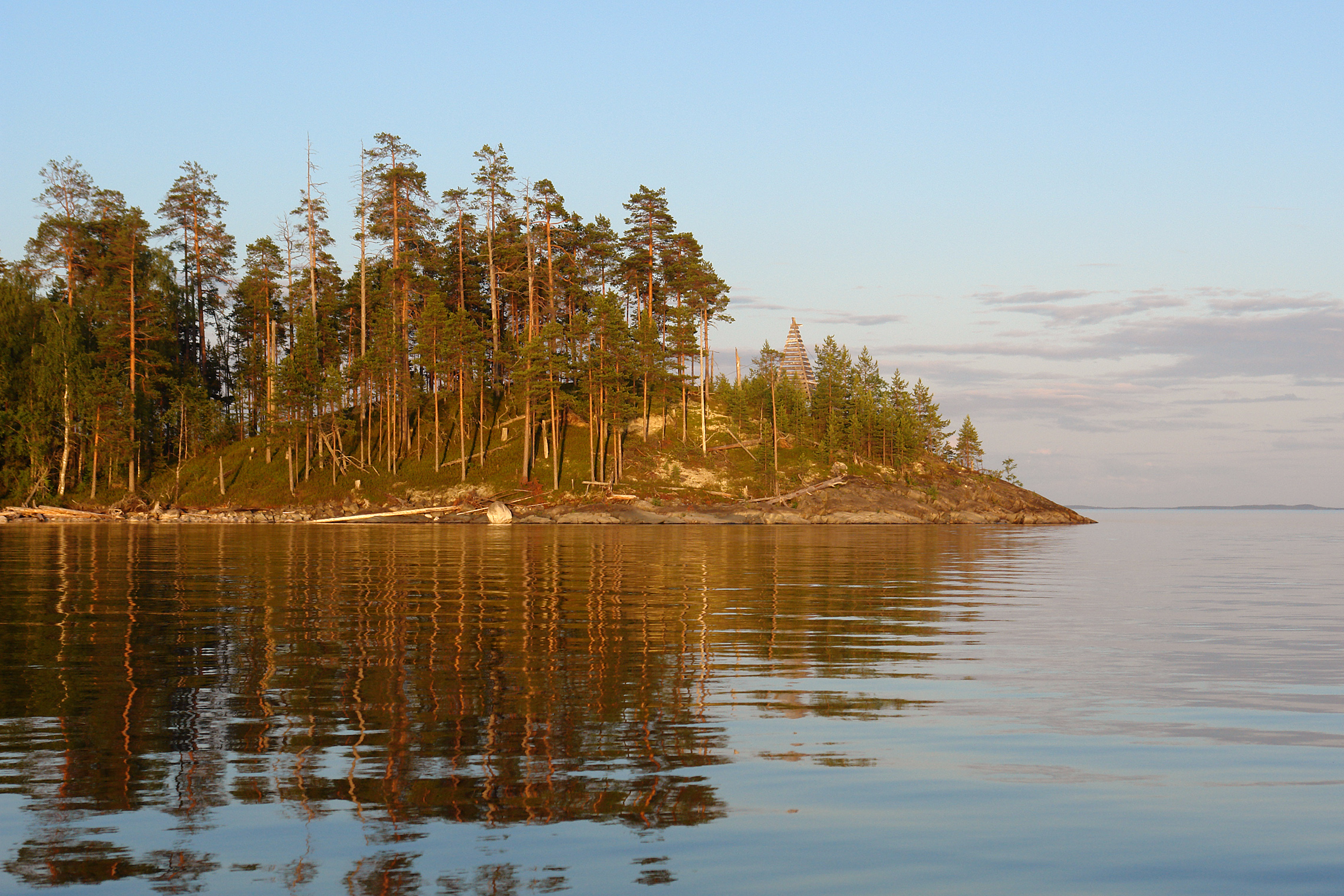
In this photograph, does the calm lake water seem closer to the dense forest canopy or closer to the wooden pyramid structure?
the dense forest canopy

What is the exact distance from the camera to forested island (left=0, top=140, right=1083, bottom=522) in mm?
82750

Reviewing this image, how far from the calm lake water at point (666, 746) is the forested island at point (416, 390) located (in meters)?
63.4

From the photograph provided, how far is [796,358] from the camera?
155375mm

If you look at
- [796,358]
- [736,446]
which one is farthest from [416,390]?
[796,358]

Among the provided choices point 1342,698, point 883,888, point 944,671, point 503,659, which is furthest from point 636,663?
point 1342,698

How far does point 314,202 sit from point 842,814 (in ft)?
308

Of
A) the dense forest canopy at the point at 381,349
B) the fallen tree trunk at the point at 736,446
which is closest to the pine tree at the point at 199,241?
the dense forest canopy at the point at 381,349

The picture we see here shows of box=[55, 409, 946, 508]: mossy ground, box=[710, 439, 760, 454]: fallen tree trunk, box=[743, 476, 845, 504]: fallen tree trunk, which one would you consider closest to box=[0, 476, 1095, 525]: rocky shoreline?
box=[743, 476, 845, 504]: fallen tree trunk

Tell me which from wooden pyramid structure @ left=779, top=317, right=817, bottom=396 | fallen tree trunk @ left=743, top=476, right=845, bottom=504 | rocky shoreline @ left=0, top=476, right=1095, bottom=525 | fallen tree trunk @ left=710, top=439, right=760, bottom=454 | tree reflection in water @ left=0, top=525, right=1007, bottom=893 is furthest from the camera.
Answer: wooden pyramid structure @ left=779, top=317, right=817, bottom=396

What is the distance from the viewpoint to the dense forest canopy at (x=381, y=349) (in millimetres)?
83375

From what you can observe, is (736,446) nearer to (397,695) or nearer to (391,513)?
(391,513)

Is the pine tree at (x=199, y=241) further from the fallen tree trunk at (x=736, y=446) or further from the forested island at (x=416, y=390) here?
the fallen tree trunk at (x=736, y=446)

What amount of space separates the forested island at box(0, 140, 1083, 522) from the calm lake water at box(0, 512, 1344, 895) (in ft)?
208

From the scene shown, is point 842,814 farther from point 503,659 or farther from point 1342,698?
point 1342,698
